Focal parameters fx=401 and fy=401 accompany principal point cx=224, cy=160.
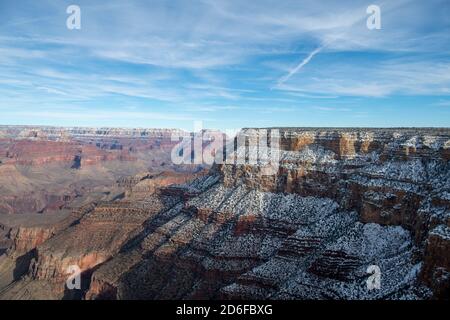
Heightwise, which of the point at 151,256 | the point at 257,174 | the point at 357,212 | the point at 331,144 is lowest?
the point at 151,256

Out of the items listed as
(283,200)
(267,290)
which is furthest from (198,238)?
(267,290)

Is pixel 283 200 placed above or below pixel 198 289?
above

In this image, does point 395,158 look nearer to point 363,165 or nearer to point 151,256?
point 363,165

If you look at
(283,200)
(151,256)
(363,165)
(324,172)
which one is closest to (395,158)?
(363,165)

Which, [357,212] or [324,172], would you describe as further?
[324,172]

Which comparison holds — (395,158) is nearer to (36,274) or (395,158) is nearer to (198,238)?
(198,238)

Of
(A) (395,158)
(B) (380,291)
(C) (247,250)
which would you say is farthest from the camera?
(C) (247,250)

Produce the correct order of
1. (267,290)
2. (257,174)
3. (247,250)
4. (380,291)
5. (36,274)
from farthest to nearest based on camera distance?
(36,274), (257,174), (247,250), (267,290), (380,291)
